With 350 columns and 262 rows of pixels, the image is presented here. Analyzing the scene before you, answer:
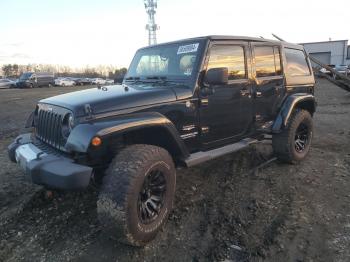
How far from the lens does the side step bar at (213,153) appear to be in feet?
13.1

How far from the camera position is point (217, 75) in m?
3.99

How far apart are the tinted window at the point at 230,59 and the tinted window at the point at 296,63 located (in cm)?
129

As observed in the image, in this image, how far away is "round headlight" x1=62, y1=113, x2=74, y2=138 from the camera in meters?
3.44

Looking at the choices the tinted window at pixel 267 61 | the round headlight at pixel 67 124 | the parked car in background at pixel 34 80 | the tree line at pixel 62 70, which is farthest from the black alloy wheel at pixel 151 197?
the tree line at pixel 62 70

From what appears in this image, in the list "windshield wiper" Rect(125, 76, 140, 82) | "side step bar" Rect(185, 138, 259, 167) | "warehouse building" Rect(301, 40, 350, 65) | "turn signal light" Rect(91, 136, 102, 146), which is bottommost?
"side step bar" Rect(185, 138, 259, 167)

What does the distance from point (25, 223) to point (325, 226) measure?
3284mm

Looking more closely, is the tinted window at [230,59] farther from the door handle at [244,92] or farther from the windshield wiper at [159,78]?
the windshield wiper at [159,78]

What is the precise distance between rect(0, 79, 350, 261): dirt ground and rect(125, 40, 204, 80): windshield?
62.1 inches

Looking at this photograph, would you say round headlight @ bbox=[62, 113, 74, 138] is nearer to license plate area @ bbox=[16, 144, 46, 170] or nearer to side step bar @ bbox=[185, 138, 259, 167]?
license plate area @ bbox=[16, 144, 46, 170]

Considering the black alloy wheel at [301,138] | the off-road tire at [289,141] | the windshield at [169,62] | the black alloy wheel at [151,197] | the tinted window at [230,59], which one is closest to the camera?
the black alloy wheel at [151,197]

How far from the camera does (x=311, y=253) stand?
3170 mm

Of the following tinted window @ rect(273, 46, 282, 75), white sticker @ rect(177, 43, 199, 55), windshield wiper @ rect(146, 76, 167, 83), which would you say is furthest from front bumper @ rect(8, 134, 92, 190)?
tinted window @ rect(273, 46, 282, 75)

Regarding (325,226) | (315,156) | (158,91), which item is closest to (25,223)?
(158,91)

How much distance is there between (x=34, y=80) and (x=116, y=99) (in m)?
36.8
